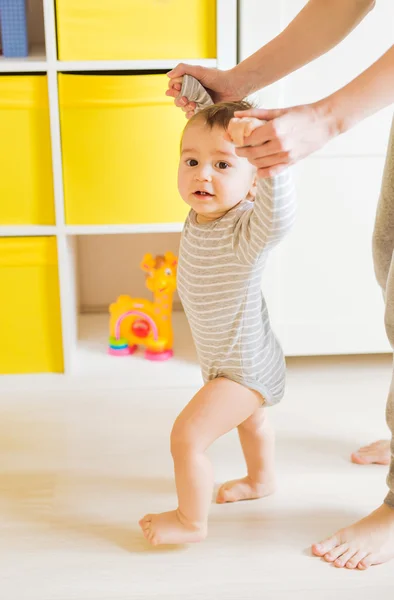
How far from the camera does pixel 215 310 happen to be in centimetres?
112

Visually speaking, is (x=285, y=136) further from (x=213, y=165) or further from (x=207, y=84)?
(x=207, y=84)

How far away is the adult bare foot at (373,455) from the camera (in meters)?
1.40

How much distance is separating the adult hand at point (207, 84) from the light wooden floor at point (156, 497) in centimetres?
63

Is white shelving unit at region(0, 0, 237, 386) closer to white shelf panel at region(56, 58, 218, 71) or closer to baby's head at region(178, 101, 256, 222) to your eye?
white shelf panel at region(56, 58, 218, 71)

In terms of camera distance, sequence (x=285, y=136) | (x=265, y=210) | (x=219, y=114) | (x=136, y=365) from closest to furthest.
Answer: (x=285, y=136), (x=265, y=210), (x=219, y=114), (x=136, y=365)

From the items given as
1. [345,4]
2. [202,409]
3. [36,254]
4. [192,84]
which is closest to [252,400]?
[202,409]

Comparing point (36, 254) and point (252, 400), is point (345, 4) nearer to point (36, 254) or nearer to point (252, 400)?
point (252, 400)

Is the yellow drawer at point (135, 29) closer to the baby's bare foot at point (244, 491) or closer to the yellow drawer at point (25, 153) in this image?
the yellow drawer at point (25, 153)

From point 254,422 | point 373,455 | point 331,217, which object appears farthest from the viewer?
point 331,217

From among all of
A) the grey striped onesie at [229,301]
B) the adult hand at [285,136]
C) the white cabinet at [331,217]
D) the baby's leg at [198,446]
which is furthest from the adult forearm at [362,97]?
the white cabinet at [331,217]

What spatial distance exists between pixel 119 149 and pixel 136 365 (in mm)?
496

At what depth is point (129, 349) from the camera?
1862 mm

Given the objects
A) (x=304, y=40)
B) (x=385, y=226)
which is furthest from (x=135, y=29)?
(x=385, y=226)

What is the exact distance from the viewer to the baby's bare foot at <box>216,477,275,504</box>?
4.21 feet
